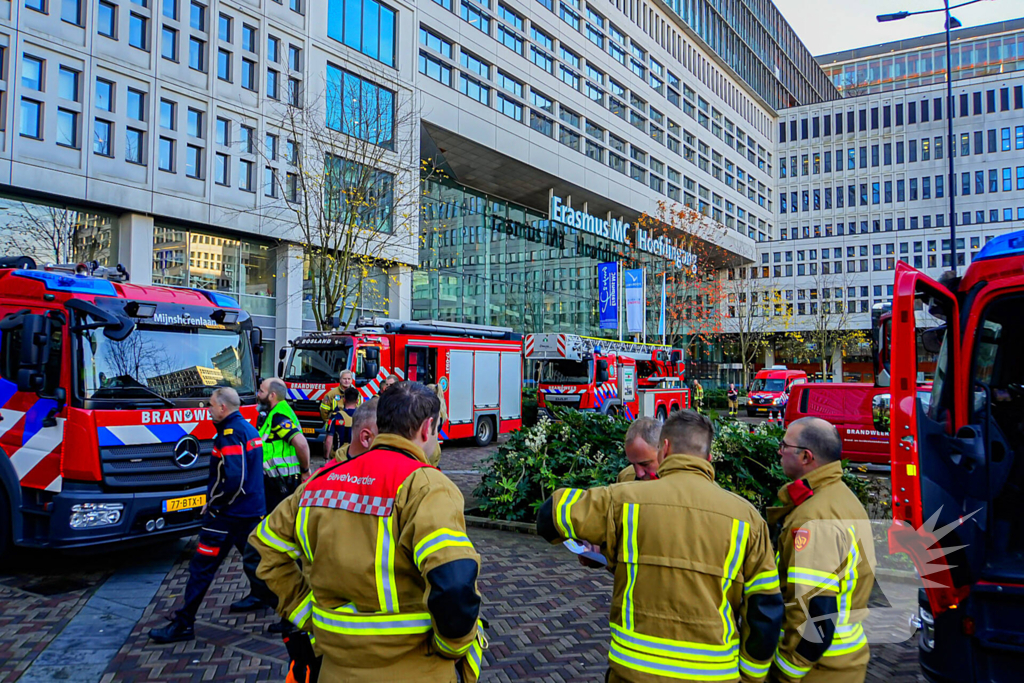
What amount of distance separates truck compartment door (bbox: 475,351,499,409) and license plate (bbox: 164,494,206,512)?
39.3ft

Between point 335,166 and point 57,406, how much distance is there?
14875 millimetres

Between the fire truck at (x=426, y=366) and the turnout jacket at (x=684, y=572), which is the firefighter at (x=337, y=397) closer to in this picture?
the fire truck at (x=426, y=366)

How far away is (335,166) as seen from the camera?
2041cm

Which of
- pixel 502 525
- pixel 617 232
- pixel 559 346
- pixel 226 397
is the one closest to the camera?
pixel 226 397

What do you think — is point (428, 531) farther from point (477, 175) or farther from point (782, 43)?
point (782, 43)

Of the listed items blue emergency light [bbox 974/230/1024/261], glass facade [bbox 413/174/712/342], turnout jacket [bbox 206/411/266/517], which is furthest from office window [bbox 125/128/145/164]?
blue emergency light [bbox 974/230/1024/261]

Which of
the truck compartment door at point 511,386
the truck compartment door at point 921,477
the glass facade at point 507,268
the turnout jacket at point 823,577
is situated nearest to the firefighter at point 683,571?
the turnout jacket at point 823,577

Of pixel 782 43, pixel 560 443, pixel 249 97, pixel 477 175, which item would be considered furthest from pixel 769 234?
pixel 560 443

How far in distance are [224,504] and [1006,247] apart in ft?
17.6

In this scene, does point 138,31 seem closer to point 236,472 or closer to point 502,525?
point 502,525

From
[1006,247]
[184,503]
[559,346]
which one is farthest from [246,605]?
[559,346]

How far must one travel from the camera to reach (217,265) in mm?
23688

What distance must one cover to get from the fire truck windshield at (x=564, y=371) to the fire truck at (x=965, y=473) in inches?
728

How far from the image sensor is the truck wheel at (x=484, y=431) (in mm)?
19141
